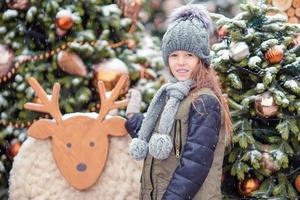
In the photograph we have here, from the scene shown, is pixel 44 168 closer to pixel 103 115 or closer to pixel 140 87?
pixel 103 115

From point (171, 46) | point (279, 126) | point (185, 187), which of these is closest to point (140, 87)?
point (279, 126)

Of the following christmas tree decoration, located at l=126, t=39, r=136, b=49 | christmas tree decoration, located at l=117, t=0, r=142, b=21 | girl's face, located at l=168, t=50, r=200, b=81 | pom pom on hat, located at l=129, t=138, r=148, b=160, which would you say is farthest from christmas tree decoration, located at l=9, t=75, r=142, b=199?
christmas tree decoration, located at l=117, t=0, r=142, b=21

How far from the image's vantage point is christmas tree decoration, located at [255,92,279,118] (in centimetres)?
307

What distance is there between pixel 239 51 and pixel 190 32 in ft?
2.86

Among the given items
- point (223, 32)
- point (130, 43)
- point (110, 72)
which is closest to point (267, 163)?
point (223, 32)

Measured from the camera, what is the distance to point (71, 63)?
12.1ft

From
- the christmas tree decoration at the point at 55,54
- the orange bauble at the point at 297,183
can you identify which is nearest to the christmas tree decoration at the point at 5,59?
the christmas tree decoration at the point at 55,54

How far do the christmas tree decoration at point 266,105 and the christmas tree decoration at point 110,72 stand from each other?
3.36 ft

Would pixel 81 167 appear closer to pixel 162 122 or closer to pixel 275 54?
pixel 162 122

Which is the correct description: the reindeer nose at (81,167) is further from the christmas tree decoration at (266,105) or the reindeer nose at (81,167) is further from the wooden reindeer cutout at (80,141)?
the christmas tree decoration at (266,105)

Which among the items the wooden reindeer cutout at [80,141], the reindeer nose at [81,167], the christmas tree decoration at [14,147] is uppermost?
the wooden reindeer cutout at [80,141]

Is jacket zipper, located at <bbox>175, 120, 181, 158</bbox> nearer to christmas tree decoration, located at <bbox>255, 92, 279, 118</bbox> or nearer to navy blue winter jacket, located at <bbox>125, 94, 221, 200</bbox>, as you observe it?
navy blue winter jacket, located at <bbox>125, 94, 221, 200</bbox>

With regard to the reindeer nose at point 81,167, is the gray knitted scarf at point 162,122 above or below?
above

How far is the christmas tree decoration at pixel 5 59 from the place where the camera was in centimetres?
369
